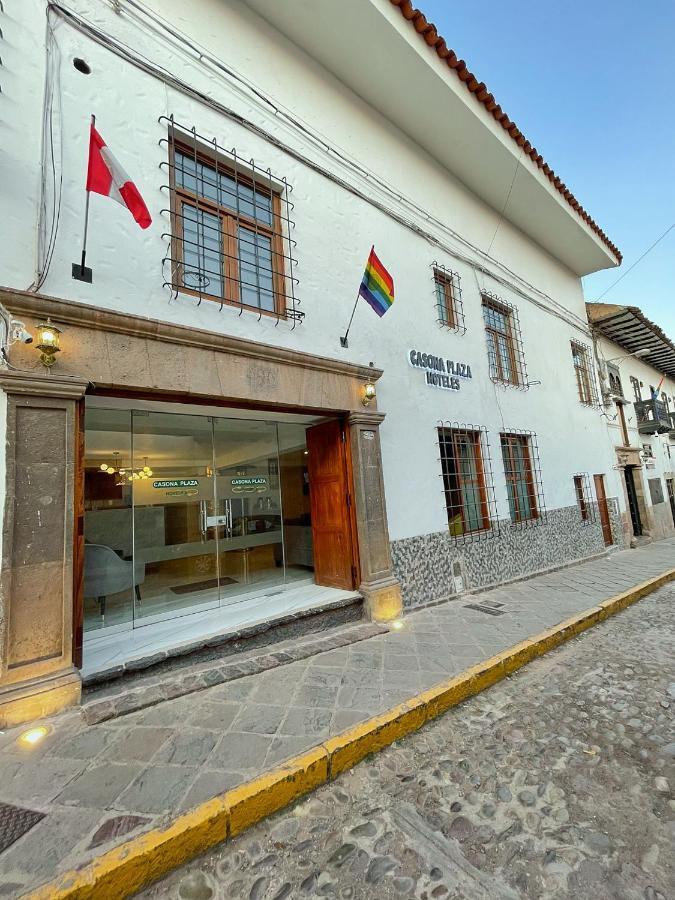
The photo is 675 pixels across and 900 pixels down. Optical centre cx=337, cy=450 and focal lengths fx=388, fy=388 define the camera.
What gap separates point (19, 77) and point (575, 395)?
11.3 m

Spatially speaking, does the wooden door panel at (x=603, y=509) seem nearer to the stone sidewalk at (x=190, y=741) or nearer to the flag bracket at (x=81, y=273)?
the stone sidewalk at (x=190, y=741)

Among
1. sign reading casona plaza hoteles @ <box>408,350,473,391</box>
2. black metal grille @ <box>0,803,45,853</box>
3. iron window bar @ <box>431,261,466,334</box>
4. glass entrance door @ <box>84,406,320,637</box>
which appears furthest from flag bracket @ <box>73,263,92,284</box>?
iron window bar @ <box>431,261,466,334</box>

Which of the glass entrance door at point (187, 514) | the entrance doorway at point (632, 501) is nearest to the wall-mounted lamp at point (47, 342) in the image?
the glass entrance door at point (187, 514)

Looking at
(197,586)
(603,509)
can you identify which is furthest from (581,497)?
(197,586)

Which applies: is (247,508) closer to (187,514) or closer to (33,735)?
(187,514)

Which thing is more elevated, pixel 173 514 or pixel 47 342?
pixel 47 342

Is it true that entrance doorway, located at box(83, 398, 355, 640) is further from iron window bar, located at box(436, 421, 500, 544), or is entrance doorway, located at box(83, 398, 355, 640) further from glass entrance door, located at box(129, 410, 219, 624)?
iron window bar, located at box(436, 421, 500, 544)

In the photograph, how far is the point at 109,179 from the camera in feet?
10.2

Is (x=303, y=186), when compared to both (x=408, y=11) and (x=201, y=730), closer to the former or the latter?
(x=408, y=11)

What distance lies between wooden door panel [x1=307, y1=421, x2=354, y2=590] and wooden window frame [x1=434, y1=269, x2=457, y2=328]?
345cm

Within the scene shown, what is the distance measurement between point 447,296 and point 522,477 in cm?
386

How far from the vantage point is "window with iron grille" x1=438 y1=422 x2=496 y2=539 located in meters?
6.29

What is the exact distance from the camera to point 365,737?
257cm

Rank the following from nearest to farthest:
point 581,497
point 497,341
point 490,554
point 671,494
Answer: point 490,554 < point 497,341 < point 581,497 < point 671,494
